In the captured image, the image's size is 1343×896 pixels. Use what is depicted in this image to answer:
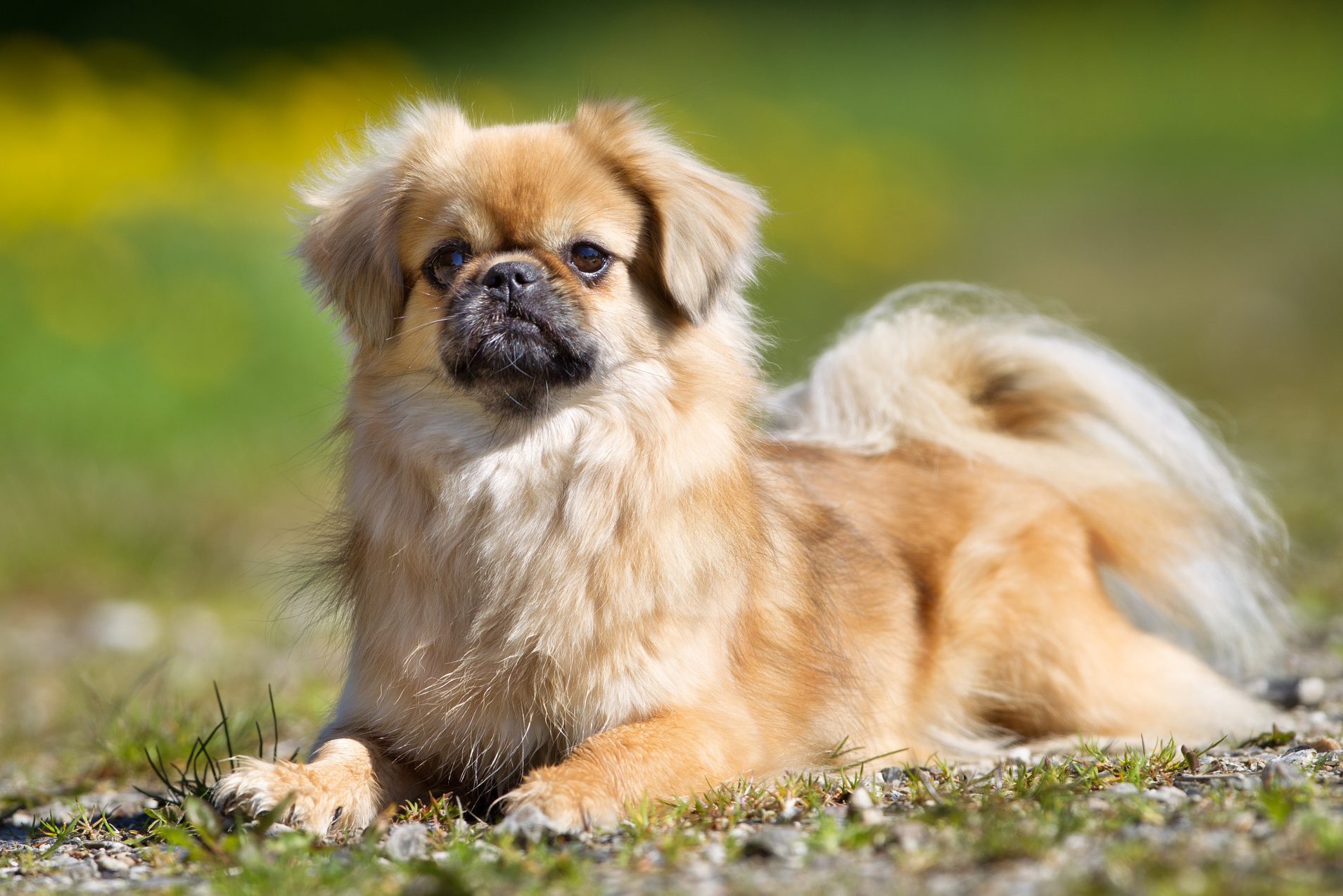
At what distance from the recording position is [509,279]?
316 centimetres

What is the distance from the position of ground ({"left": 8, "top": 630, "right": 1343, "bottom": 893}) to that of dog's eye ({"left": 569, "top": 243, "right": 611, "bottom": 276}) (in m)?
1.25

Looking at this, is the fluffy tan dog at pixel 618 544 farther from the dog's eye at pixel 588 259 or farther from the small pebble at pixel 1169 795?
the small pebble at pixel 1169 795

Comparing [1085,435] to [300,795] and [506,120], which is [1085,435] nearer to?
[506,120]

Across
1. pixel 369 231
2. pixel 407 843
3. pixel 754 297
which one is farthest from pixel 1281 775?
pixel 754 297

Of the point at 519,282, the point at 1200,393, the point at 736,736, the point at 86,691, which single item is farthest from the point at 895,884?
the point at 1200,393

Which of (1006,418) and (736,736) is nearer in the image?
(736,736)

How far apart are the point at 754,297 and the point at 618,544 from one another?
7.04 m

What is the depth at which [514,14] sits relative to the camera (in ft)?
50.9

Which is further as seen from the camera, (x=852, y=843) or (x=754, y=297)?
(x=754, y=297)

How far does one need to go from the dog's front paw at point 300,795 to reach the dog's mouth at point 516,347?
0.93m

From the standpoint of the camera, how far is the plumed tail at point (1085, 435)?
169 inches

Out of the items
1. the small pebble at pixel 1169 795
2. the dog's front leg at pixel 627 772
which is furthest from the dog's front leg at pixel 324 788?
the small pebble at pixel 1169 795

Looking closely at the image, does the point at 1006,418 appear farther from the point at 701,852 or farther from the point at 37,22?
the point at 37,22

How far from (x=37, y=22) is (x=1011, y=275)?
9.78m
